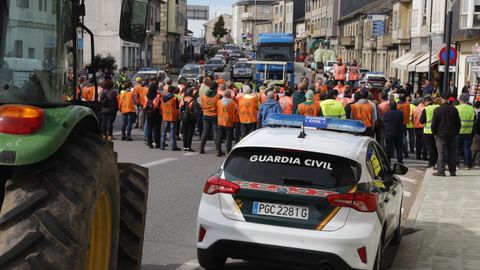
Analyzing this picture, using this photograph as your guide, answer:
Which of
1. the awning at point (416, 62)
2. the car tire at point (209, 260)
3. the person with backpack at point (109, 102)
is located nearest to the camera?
the car tire at point (209, 260)

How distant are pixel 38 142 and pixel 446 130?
561 inches

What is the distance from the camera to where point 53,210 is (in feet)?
13.9

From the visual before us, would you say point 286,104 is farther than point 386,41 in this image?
No

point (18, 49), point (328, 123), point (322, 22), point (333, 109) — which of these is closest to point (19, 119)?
point (18, 49)

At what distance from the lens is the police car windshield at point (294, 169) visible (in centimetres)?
774

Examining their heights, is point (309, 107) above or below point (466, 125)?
above

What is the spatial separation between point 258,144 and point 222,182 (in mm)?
537

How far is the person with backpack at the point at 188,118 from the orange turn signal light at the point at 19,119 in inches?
659

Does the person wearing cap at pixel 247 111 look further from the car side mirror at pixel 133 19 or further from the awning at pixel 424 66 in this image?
the awning at pixel 424 66

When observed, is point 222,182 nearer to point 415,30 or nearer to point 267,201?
point 267,201

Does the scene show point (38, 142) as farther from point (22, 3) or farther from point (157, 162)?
point (157, 162)

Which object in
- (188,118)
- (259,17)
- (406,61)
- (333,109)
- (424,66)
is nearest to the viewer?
(333,109)

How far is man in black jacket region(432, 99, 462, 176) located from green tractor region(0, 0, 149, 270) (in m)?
12.3

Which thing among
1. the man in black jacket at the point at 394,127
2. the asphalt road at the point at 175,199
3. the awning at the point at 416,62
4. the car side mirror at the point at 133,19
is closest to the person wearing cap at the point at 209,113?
the asphalt road at the point at 175,199
